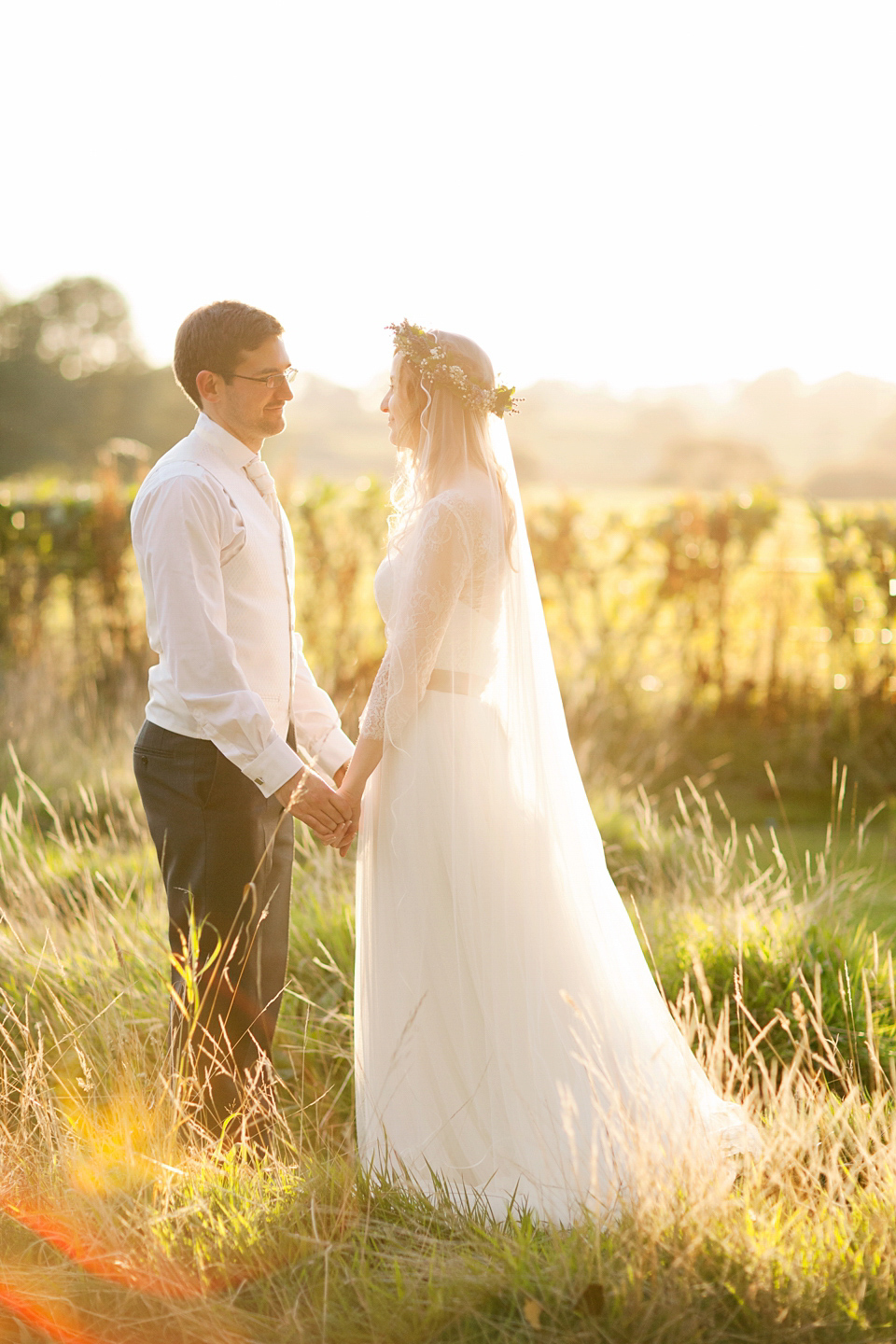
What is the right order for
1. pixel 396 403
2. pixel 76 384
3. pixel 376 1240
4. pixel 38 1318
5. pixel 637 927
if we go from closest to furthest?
1. pixel 38 1318
2. pixel 376 1240
3. pixel 396 403
4. pixel 637 927
5. pixel 76 384

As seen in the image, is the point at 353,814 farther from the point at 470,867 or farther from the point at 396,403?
the point at 396,403

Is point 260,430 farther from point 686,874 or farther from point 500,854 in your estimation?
point 686,874

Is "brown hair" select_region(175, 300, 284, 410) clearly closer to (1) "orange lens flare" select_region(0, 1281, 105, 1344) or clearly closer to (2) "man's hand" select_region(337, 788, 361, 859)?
(2) "man's hand" select_region(337, 788, 361, 859)

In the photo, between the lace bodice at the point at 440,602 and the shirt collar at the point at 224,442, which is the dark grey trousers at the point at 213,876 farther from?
the shirt collar at the point at 224,442

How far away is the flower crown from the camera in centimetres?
307

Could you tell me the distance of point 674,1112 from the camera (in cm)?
266

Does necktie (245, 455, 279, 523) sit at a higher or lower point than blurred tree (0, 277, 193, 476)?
lower

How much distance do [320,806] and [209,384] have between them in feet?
4.12

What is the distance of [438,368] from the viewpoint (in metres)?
3.06

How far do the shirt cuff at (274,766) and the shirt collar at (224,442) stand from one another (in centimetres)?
84

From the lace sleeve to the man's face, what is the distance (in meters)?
0.62

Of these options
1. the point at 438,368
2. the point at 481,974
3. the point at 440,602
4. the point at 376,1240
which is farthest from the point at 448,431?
the point at 376,1240

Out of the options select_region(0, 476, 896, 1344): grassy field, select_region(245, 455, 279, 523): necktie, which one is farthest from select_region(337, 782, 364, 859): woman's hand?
select_region(245, 455, 279, 523): necktie

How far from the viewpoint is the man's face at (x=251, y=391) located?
3.16m
